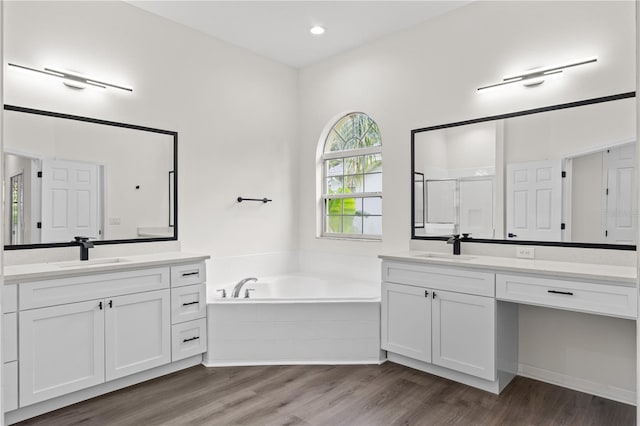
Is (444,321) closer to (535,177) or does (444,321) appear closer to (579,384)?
(579,384)

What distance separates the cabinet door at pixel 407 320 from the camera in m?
2.90

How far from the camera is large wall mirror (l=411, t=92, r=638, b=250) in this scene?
2.52m

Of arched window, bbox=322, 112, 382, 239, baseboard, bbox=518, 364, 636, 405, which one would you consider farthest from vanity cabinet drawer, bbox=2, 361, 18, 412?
baseboard, bbox=518, 364, 636, 405

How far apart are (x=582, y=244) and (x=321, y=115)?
2711 mm

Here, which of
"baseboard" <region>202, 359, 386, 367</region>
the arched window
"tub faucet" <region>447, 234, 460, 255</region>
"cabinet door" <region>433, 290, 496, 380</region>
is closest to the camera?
"cabinet door" <region>433, 290, 496, 380</region>

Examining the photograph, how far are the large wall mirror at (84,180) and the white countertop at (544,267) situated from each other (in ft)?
6.50

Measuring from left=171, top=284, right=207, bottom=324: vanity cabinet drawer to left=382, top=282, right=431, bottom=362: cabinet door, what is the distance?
1396 millimetres

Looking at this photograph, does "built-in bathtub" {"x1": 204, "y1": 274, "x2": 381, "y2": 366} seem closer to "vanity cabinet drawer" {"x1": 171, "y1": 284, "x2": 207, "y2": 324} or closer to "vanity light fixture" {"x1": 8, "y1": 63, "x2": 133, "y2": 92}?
"vanity cabinet drawer" {"x1": 171, "y1": 284, "x2": 207, "y2": 324}

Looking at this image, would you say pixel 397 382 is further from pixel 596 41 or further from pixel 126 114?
pixel 126 114

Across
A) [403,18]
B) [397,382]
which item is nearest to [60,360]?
[397,382]

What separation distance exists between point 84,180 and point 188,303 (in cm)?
118

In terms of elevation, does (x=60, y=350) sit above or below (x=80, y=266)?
below

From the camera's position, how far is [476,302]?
105 inches

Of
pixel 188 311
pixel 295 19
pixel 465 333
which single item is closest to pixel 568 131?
pixel 465 333
